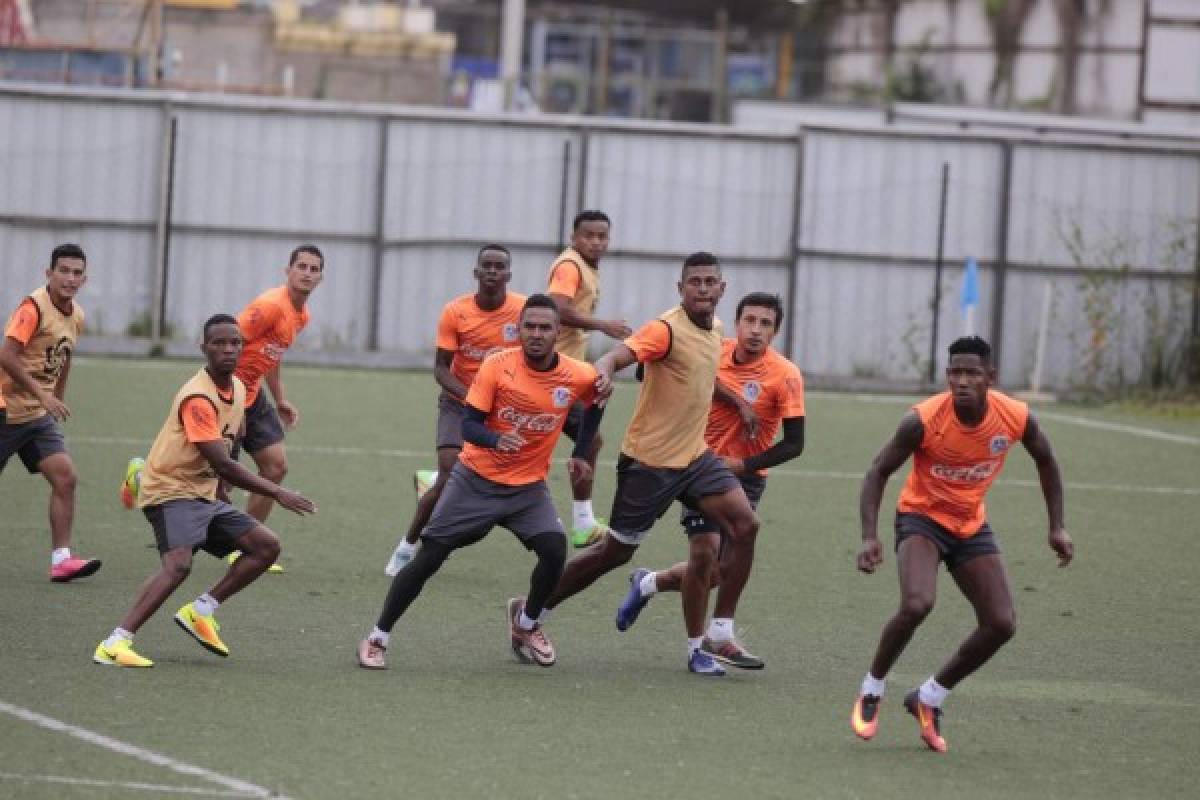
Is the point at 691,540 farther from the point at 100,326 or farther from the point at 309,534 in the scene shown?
the point at 100,326

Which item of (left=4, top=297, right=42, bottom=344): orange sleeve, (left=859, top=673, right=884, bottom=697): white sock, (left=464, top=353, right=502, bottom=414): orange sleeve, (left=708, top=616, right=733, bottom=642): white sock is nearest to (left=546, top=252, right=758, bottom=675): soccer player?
(left=708, top=616, right=733, bottom=642): white sock

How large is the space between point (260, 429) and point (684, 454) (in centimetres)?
374

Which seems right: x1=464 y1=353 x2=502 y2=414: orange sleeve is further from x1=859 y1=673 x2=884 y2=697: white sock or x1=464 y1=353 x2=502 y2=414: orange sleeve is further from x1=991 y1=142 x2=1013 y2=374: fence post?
x1=991 y1=142 x2=1013 y2=374: fence post

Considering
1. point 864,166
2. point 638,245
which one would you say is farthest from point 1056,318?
point 638,245

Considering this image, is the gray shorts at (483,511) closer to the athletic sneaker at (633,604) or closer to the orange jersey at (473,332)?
the athletic sneaker at (633,604)

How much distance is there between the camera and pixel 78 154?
93.3 feet

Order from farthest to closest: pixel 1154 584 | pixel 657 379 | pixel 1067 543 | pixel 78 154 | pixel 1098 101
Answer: pixel 1098 101
pixel 78 154
pixel 1154 584
pixel 657 379
pixel 1067 543

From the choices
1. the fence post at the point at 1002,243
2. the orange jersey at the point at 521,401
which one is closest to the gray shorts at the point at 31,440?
the orange jersey at the point at 521,401

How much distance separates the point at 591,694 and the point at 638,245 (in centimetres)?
1830

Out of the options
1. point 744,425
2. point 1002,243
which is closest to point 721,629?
point 744,425

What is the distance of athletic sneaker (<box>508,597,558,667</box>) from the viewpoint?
1159 centimetres

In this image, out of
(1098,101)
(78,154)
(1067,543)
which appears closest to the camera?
(1067,543)

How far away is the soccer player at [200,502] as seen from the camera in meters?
11.0

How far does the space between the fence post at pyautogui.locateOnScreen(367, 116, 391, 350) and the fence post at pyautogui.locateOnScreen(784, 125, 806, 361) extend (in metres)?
5.19
